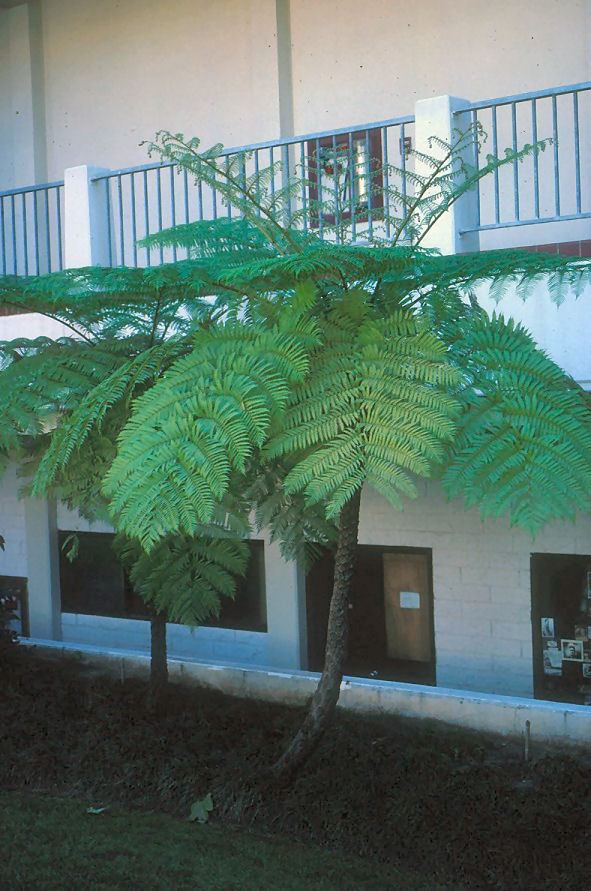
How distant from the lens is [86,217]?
32.1 ft

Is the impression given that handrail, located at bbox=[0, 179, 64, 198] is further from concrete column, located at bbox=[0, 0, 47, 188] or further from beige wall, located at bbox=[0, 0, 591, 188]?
concrete column, located at bbox=[0, 0, 47, 188]

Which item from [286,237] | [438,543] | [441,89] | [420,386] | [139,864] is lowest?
[139,864]

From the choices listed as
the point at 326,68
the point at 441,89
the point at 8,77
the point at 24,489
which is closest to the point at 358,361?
the point at 24,489

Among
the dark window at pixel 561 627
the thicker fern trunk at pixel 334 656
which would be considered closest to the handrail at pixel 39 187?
the thicker fern trunk at pixel 334 656

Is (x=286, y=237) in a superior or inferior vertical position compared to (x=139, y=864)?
superior

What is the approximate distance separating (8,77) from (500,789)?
35.8 ft

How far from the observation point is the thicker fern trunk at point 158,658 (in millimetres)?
8906

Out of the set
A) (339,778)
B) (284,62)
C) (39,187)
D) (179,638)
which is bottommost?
(339,778)

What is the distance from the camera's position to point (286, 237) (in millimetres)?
5801

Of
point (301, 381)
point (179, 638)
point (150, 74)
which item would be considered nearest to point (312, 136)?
point (301, 381)

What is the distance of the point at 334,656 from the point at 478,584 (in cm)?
343

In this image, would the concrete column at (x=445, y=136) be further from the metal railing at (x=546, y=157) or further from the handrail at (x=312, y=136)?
the metal railing at (x=546, y=157)

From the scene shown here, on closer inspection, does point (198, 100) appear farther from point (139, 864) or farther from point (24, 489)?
point (139, 864)

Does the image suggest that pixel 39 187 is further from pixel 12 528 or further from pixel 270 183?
pixel 12 528
